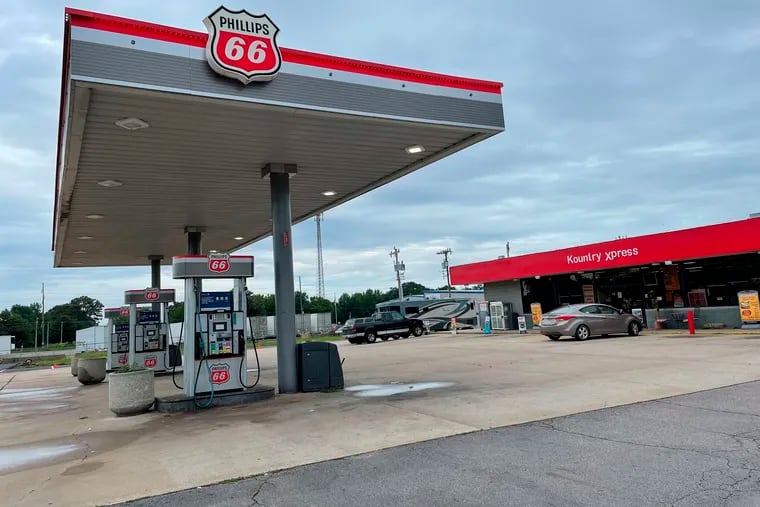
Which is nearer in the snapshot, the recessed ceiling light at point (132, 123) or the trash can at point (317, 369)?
the recessed ceiling light at point (132, 123)

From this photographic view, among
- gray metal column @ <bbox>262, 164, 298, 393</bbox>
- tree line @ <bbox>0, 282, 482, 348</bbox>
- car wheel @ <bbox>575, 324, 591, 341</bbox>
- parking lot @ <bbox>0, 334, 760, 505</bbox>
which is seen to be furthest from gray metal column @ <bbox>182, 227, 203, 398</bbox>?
tree line @ <bbox>0, 282, 482, 348</bbox>

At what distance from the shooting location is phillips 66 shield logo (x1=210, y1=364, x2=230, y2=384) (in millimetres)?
9367

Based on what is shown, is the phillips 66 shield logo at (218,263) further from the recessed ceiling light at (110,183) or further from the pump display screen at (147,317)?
the pump display screen at (147,317)

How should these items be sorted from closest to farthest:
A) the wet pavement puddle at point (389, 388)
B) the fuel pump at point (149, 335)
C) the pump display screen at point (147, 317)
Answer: the wet pavement puddle at point (389, 388), the fuel pump at point (149, 335), the pump display screen at point (147, 317)

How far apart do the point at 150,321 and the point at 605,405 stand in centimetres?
1390

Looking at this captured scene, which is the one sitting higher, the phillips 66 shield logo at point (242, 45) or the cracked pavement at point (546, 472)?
the phillips 66 shield logo at point (242, 45)

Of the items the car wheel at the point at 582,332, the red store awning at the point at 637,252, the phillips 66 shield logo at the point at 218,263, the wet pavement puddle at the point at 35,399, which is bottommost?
the wet pavement puddle at the point at 35,399

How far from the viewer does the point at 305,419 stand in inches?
286

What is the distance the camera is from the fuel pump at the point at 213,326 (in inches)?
366

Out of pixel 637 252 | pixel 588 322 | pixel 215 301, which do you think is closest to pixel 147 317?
pixel 215 301

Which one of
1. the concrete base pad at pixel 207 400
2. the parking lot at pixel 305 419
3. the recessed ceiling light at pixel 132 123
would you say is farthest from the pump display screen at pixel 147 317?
the recessed ceiling light at pixel 132 123

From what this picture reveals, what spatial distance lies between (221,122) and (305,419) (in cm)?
462

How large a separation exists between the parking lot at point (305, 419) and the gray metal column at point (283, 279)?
68 centimetres

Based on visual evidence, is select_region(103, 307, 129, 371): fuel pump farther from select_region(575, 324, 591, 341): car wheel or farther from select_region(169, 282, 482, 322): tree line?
select_region(169, 282, 482, 322): tree line
